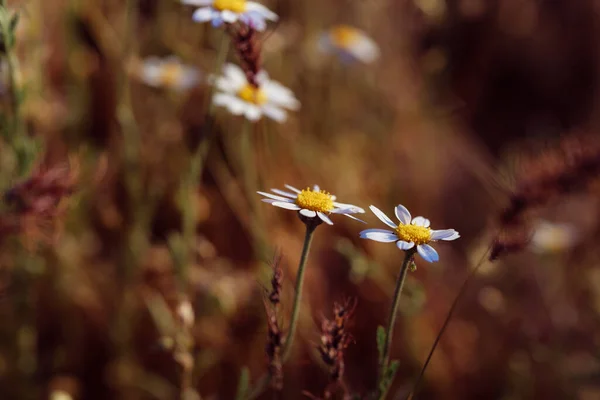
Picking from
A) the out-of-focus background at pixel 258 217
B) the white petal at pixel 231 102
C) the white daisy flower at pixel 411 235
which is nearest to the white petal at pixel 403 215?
the white daisy flower at pixel 411 235

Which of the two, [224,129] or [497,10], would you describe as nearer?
[224,129]

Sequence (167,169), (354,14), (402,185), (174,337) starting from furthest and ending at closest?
(354,14), (402,185), (167,169), (174,337)

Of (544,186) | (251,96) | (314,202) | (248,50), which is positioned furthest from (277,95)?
(544,186)

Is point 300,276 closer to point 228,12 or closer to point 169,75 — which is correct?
point 228,12

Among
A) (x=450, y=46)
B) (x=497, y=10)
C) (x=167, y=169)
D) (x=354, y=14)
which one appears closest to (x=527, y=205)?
(x=167, y=169)

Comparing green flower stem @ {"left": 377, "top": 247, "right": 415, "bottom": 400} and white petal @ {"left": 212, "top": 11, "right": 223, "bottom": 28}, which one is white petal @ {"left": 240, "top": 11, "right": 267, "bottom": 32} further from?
green flower stem @ {"left": 377, "top": 247, "right": 415, "bottom": 400}

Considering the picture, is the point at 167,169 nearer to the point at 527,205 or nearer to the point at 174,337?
the point at 174,337

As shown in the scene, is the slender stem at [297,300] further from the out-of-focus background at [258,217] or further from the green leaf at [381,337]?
the out-of-focus background at [258,217]
